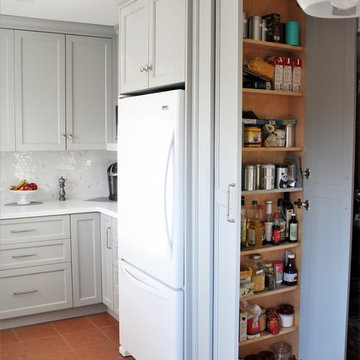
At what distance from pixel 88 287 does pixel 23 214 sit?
0.78 meters

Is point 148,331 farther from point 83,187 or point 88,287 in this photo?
point 83,187

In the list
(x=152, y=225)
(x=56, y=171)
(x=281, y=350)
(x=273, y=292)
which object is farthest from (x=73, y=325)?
(x=273, y=292)

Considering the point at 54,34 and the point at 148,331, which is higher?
the point at 54,34

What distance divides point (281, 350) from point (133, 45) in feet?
6.38

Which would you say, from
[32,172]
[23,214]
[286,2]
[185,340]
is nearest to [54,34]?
[32,172]

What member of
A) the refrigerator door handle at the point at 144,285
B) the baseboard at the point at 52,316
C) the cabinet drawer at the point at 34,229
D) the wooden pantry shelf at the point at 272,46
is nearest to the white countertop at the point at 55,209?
the cabinet drawer at the point at 34,229

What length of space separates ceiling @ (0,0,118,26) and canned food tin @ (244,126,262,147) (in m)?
1.45

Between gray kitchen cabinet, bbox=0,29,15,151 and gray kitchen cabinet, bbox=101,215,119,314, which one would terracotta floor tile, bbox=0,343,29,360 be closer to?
gray kitchen cabinet, bbox=101,215,119,314

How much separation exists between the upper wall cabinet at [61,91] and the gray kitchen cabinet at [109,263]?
2.51 ft

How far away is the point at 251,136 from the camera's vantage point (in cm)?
250

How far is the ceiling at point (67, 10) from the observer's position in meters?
3.33

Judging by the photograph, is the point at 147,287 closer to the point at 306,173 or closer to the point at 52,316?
the point at 306,173

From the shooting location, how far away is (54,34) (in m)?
3.89

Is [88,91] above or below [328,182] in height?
above
